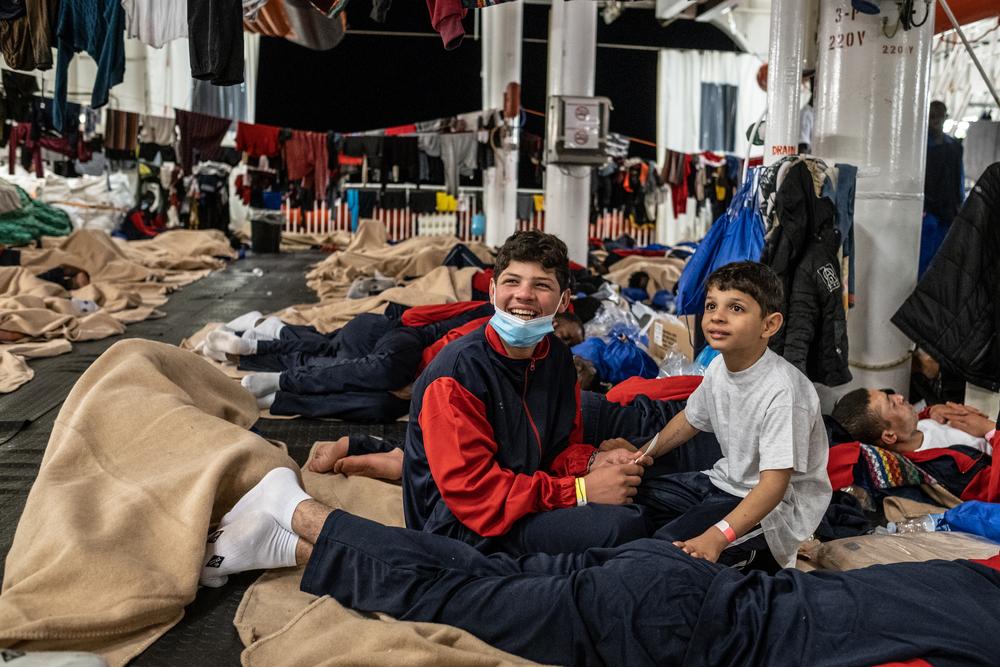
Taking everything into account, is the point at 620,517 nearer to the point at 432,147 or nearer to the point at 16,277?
the point at 16,277

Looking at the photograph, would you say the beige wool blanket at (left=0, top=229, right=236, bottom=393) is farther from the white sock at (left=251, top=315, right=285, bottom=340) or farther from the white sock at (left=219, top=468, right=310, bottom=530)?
the white sock at (left=219, top=468, right=310, bottom=530)

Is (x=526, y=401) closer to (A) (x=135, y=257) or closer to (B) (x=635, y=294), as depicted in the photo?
(B) (x=635, y=294)

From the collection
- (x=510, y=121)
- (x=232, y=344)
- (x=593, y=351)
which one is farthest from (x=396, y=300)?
(x=510, y=121)

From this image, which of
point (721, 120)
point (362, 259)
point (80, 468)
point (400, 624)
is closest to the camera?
point (400, 624)

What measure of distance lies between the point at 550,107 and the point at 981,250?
5799mm

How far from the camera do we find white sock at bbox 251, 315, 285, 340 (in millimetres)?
5610

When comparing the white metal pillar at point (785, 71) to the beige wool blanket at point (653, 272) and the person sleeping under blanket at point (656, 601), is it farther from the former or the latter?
the person sleeping under blanket at point (656, 601)

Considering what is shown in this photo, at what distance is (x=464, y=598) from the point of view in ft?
7.09

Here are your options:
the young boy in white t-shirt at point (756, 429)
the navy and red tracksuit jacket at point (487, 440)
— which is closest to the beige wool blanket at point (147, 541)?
the navy and red tracksuit jacket at point (487, 440)

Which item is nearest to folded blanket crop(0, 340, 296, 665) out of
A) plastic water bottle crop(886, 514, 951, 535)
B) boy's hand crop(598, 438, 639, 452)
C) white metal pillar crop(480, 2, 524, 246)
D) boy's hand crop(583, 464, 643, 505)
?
boy's hand crop(583, 464, 643, 505)

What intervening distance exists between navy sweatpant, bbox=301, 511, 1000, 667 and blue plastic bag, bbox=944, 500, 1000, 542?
3.03ft

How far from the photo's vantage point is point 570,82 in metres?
9.22

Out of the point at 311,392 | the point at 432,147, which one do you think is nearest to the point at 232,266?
the point at 432,147

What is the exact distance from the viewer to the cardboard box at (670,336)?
552 centimetres
